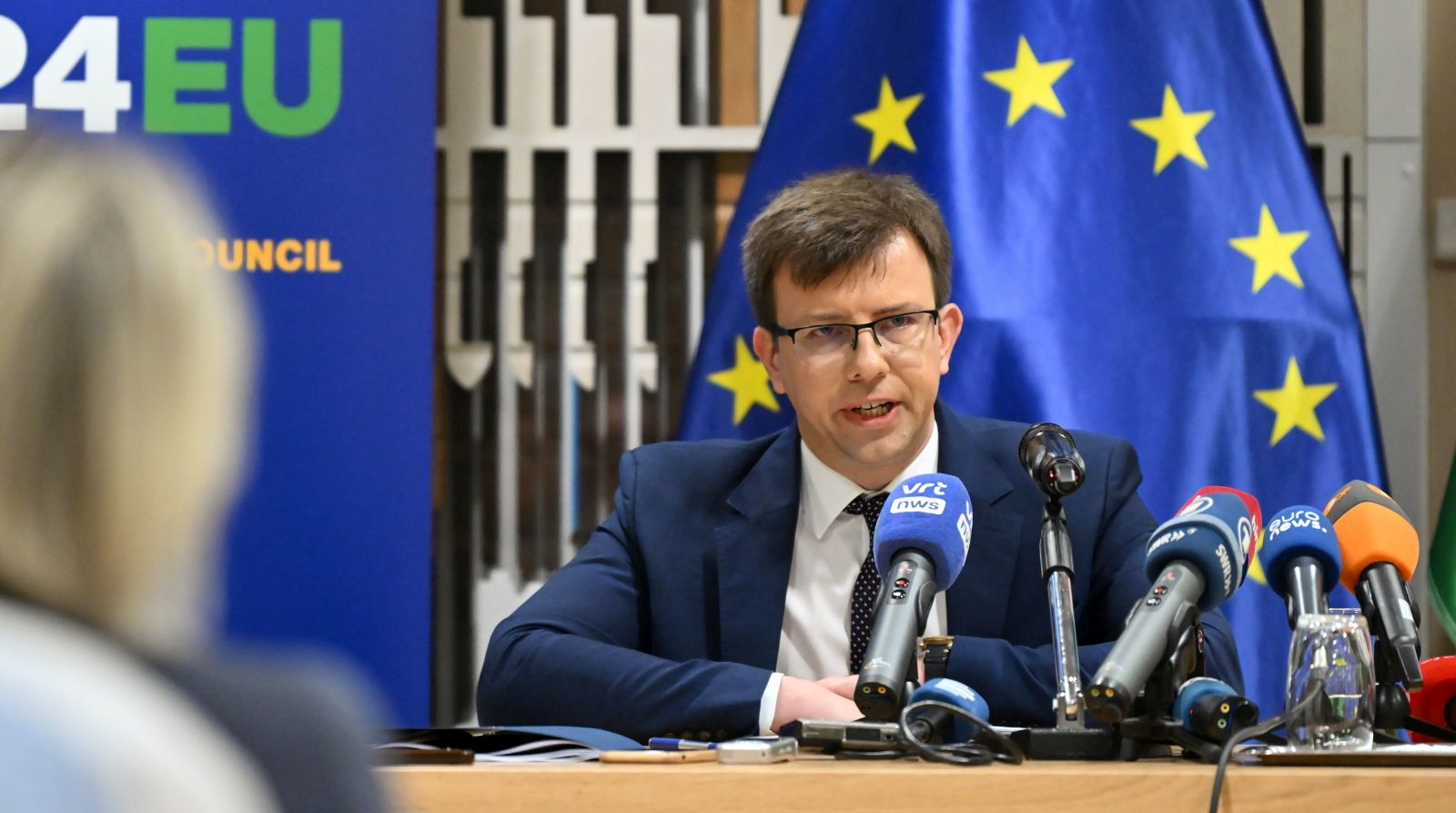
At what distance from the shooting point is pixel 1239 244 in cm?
361

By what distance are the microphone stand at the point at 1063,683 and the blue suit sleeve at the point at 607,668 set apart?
48cm

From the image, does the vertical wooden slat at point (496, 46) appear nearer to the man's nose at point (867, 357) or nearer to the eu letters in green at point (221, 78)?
the eu letters in green at point (221, 78)

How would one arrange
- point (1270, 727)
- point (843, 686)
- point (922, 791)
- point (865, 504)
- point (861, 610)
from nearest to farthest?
point (922, 791) < point (1270, 727) < point (843, 686) < point (861, 610) < point (865, 504)

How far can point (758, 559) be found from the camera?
266 centimetres

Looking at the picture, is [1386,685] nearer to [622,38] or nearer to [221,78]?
[221,78]

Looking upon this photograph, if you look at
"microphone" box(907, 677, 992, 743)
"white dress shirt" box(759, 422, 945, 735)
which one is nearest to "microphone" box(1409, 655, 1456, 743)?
"microphone" box(907, 677, 992, 743)

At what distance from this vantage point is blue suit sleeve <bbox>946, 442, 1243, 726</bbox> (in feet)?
7.22

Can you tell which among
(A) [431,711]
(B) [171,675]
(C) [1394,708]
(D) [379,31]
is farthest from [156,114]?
(B) [171,675]

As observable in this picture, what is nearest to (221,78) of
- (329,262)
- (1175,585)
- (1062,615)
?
(329,262)

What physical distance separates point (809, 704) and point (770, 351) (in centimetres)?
81

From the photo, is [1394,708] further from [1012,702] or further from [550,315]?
[550,315]

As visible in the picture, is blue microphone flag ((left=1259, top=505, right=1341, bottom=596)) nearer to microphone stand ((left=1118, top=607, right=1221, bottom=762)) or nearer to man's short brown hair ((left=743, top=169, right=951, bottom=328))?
microphone stand ((left=1118, top=607, right=1221, bottom=762))

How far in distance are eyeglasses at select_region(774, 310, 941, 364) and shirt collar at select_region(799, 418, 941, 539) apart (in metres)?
0.16

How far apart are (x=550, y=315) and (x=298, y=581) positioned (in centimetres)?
106
